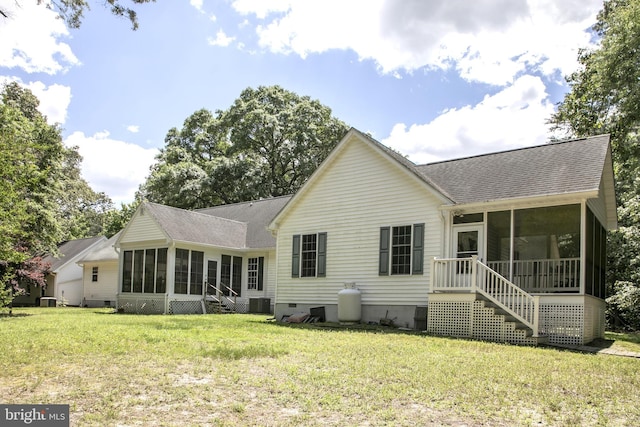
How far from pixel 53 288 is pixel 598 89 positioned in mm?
32504

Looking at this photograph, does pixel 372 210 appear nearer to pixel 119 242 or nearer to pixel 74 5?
pixel 74 5

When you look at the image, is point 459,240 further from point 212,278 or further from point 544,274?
point 212,278

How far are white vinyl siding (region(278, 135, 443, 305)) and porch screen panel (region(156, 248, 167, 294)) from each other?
599cm

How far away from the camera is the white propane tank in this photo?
53.1ft

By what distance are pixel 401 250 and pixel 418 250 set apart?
0.60 meters

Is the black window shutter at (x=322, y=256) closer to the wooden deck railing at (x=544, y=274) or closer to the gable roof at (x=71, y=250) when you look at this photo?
the wooden deck railing at (x=544, y=274)

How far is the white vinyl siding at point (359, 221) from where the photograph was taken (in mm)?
15677

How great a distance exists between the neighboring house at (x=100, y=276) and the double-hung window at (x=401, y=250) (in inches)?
737

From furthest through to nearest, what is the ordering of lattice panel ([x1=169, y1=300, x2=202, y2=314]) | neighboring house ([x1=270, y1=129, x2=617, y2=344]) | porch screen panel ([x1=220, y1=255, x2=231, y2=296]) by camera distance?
1. porch screen panel ([x1=220, y1=255, x2=231, y2=296])
2. lattice panel ([x1=169, y1=300, x2=202, y2=314])
3. neighboring house ([x1=270, y1=129, x2=617, y2=344])

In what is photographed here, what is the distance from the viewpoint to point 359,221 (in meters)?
17.0

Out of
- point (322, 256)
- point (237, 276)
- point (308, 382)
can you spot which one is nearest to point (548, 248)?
point (322, 256)

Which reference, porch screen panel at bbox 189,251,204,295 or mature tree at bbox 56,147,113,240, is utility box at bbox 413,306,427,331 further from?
mature tree at bbox 56,147,113,240

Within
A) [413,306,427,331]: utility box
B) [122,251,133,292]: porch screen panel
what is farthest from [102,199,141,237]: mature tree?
[413,306,427,331]: utility box

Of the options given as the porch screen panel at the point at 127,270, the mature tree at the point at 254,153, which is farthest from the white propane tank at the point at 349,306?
the mature tree at the point at 254,153
